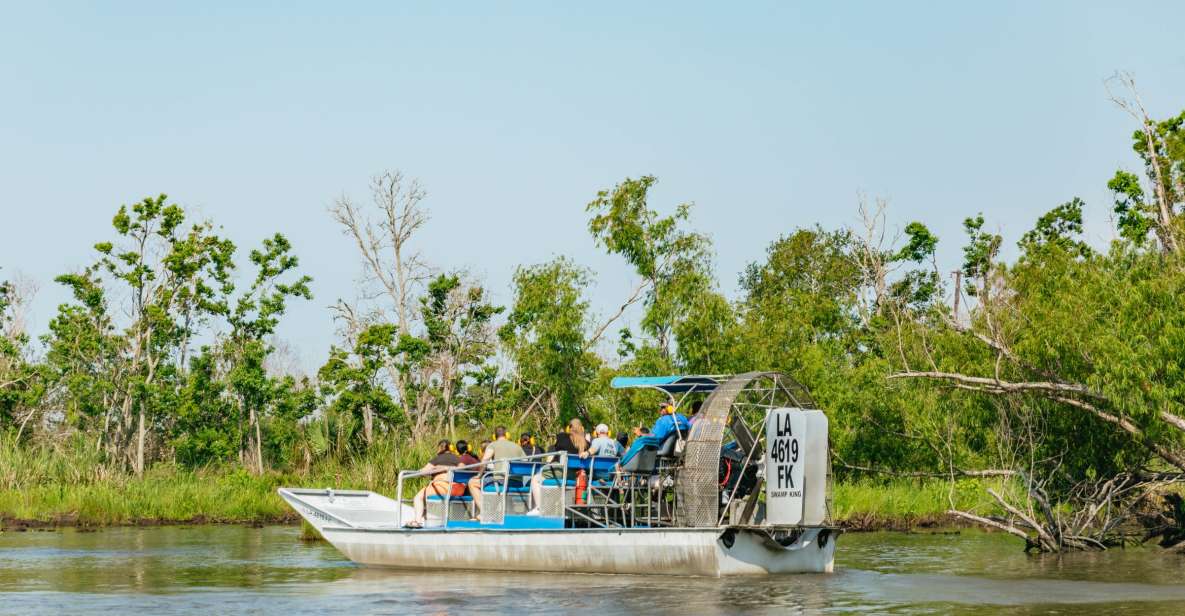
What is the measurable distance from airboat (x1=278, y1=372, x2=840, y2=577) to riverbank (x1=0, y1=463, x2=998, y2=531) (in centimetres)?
1110

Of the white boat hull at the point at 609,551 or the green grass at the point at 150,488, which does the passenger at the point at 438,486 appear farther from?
the green grass at the point at 150,488

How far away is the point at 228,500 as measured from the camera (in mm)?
37000

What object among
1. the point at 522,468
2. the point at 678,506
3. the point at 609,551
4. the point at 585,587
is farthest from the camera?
the point at 522,468

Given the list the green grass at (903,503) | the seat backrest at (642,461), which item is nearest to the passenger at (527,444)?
the seat backrest at (642,461)

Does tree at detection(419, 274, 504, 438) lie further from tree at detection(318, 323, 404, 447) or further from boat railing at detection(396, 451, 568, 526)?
boat railing at detection(396, 451, 568, 526)

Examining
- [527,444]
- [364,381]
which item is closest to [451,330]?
[364,381]

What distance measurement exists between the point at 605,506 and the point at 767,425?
101 inches

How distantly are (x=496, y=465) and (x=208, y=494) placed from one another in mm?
17076

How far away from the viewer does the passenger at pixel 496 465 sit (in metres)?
22.0

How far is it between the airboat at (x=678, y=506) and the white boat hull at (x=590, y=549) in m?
0.02

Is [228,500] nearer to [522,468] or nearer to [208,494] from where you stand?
[208,494]

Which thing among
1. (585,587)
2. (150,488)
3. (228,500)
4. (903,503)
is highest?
(150,488)

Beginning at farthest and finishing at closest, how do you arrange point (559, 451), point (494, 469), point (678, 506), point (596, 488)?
point (494, 469) → point (559, 451) → point (596, 488) → point (678, 506)

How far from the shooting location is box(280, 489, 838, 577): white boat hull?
19438 mm
